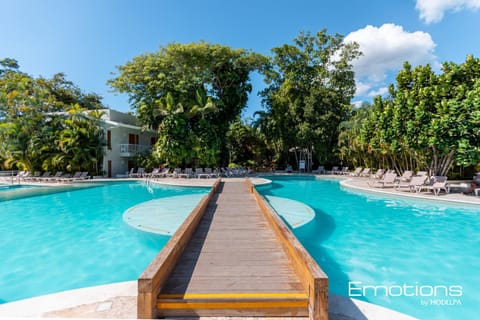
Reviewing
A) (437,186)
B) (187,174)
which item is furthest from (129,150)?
(437,186)

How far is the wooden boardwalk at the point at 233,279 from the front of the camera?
2.65 m

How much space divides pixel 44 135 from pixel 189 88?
42.8 feet

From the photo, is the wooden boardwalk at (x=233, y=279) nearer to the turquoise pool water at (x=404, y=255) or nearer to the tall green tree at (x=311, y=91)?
the turquoise pool water at (x=404, y=255)

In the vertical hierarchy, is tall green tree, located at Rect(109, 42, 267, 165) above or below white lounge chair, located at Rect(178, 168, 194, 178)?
above

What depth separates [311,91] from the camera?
2600 cm

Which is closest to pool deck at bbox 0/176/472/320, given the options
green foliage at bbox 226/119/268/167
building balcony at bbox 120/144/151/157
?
building balcony at bbox 120/144/151/157

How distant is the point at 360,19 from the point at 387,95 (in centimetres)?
800

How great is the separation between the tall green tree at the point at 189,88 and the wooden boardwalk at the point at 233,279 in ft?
55.1

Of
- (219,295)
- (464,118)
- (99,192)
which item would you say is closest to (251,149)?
(99,192)

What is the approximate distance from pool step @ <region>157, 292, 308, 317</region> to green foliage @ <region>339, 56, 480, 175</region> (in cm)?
1327

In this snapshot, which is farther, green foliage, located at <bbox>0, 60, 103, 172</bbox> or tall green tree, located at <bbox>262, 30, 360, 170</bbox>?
tall green tree, located at <bbox>262, 30, 360, 170</bbox>

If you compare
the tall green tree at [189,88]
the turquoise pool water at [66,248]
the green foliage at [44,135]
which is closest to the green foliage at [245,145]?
the tall green tree at [189,88]

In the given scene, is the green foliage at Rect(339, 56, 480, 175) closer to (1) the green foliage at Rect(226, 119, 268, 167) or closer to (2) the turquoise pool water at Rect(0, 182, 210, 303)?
(2) the turquoise pool water at Rect(0, 182, 210, 303)

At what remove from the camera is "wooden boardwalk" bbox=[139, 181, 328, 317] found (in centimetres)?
265
